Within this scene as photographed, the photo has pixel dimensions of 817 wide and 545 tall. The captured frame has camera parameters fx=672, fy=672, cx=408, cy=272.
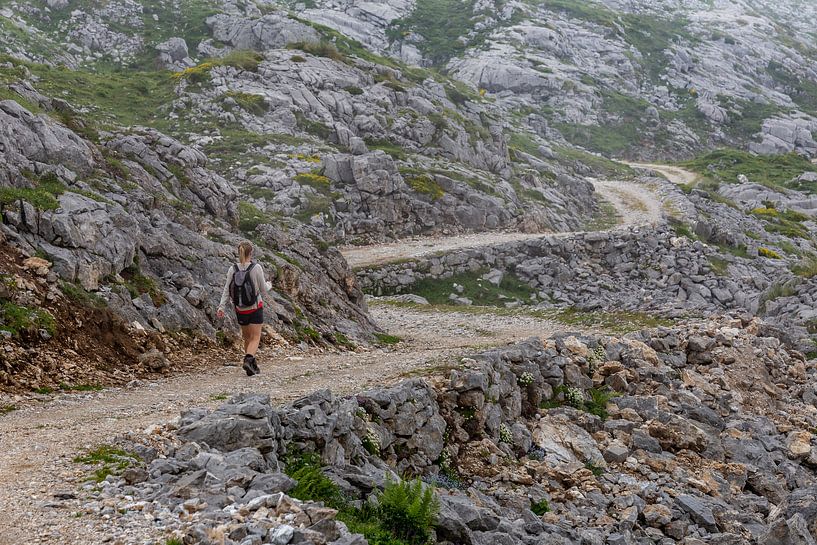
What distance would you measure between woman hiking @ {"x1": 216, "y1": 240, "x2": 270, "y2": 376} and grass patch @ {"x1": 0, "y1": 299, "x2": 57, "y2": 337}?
11.2ft

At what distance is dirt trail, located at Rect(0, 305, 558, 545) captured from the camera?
6848mm

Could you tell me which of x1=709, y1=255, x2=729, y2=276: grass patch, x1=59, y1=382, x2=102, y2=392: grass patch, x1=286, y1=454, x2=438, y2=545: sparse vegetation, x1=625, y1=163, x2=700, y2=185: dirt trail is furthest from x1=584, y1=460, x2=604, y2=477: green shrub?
x1=625, y1=163, x2=700, y2=185: dirt trail

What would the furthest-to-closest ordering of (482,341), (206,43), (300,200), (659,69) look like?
1. (659,69)
2. (206,43)
3. (300,200)
4. (482,341)

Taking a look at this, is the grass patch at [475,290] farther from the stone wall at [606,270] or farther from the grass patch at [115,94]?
the grass patch at [115,94]

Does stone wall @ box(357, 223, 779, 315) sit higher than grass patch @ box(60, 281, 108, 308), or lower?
lower

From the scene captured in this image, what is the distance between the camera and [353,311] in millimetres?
25766

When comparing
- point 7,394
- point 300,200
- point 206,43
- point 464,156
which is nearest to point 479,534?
point 7,394

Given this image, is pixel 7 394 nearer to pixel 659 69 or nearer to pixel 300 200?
pixel 300 200

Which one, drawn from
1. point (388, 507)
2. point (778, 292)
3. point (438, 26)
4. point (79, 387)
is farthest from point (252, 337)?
point (438, 26)

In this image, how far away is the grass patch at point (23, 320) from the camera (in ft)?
41.5

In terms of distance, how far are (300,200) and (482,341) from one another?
26149mm

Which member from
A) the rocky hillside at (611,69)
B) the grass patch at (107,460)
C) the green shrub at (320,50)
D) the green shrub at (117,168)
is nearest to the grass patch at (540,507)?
the grass patch at (107,460)

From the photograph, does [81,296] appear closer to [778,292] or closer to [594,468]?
[594,468]

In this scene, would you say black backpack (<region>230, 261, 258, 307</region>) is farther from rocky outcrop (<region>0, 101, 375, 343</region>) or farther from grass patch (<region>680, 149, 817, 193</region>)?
grass patch (<region>680, 149, 817, 193</region>)
